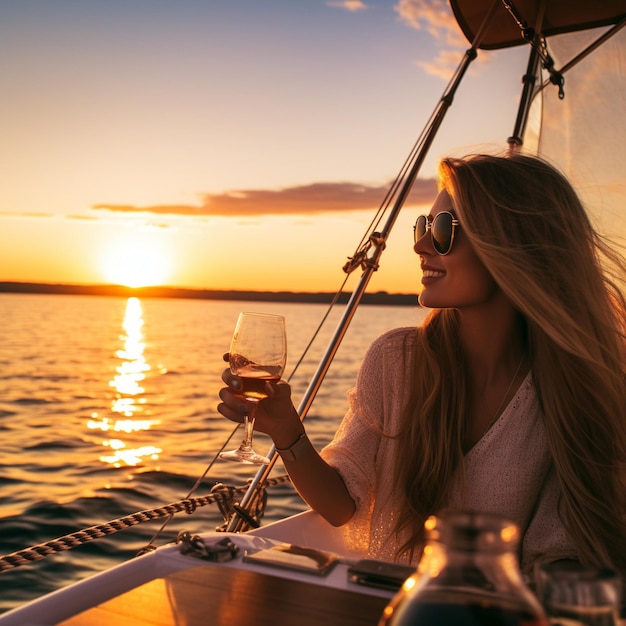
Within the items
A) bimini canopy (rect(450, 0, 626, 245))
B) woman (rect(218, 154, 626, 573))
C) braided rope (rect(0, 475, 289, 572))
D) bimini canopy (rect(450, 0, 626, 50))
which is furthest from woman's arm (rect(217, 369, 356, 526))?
bimini canopy (rect(450, 0, 626, 50))

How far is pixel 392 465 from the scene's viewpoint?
2.09 meters

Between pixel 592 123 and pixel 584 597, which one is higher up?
pixel 592 123

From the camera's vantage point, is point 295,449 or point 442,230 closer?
point 295,449

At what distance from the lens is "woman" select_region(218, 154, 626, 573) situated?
76.3 inches

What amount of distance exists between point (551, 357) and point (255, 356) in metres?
0.87

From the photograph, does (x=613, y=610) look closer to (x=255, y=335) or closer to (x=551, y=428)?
(x=255, y=335)

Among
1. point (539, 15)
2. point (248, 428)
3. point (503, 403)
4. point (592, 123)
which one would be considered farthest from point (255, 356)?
point (592, 123)

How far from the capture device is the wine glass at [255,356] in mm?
1548

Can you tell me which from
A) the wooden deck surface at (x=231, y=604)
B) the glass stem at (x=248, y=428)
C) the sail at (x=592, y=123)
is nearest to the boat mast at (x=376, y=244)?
the glass stem at (x=248, y=428)

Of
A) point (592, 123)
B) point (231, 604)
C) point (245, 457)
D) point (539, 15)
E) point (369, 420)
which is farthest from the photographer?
point (592, 123)

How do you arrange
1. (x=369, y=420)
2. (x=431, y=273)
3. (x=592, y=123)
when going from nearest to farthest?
(x=431, y=273), (x=369, y=420), (x=592, y=123)

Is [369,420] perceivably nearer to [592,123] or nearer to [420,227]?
[420,227]

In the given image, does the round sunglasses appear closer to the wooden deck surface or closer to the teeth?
the teeth

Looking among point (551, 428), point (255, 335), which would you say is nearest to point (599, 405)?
point (551, 428)
